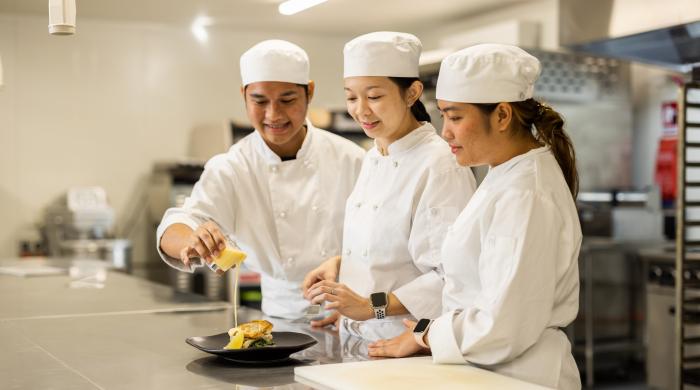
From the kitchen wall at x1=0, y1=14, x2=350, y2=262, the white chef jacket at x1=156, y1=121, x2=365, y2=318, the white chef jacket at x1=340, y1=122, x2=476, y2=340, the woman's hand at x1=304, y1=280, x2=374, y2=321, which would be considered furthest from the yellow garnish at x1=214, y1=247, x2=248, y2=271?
the kitchen wall at x1=0, y1=14, x2=350, y2=262

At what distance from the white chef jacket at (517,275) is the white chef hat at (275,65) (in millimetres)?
956

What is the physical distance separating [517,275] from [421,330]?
304 millimetres

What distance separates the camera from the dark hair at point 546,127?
69.9 inches

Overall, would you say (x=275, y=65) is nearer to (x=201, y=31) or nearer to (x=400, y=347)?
(x=400, y=347)

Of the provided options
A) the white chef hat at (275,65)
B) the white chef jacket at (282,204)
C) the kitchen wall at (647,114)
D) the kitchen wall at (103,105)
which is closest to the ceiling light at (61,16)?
the white chef hat at (275,65)

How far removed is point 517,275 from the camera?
62.3 inches

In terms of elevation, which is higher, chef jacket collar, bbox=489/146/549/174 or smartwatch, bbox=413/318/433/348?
chef jacket collar, bbox=489/146/549/174

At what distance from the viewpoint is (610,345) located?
222 inches

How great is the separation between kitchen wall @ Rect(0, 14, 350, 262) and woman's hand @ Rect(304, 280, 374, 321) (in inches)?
207

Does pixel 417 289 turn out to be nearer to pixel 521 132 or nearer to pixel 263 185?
pixel 521 132

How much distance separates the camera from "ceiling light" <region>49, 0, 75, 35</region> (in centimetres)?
221

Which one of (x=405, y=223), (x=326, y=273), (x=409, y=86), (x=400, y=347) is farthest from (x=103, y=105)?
(x=400, y=347)

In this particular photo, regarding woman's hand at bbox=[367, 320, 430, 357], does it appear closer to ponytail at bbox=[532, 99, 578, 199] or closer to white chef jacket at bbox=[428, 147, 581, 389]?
white chef jacket at bbox=[428, 147, 581, 389]

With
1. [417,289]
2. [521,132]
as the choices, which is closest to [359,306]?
[417,289]
